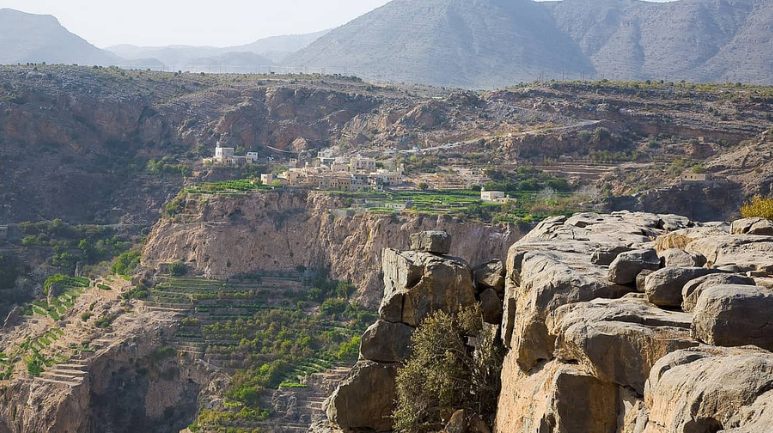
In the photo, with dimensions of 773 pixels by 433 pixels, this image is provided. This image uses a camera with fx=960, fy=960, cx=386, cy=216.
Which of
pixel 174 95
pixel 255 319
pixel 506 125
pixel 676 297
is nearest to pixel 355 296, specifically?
pixel 255 319

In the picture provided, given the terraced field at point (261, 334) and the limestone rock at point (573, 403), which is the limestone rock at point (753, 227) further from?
the terraced field at point (261, 334)

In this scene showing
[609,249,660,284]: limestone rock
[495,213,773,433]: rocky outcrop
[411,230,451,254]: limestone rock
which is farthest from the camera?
[411,230,451,254]: limestone rock

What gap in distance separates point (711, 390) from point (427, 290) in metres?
7.77

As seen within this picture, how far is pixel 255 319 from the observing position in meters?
47.5

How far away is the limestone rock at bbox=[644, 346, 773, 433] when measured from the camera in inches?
301

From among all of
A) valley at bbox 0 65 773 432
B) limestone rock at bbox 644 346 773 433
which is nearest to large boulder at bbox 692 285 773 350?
limestone rock at bbox 644 346 773 433

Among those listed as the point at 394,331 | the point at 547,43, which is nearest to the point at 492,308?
the point at 394,331

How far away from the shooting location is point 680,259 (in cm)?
1164

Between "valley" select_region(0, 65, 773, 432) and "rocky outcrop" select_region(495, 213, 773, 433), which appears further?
"valley" select_region(0, 65, 773, 432)

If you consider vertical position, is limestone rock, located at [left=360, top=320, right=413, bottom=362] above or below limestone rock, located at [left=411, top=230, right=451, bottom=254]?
below

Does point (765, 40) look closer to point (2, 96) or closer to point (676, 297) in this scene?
point (2, 96)

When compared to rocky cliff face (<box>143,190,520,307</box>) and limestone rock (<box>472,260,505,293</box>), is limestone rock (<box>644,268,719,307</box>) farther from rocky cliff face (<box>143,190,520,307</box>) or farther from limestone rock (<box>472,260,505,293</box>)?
rocky cliff face (<box>143,190,520,307</box>)

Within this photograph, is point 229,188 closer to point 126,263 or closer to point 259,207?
point 259,207

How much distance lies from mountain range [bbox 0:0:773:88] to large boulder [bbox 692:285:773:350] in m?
134
